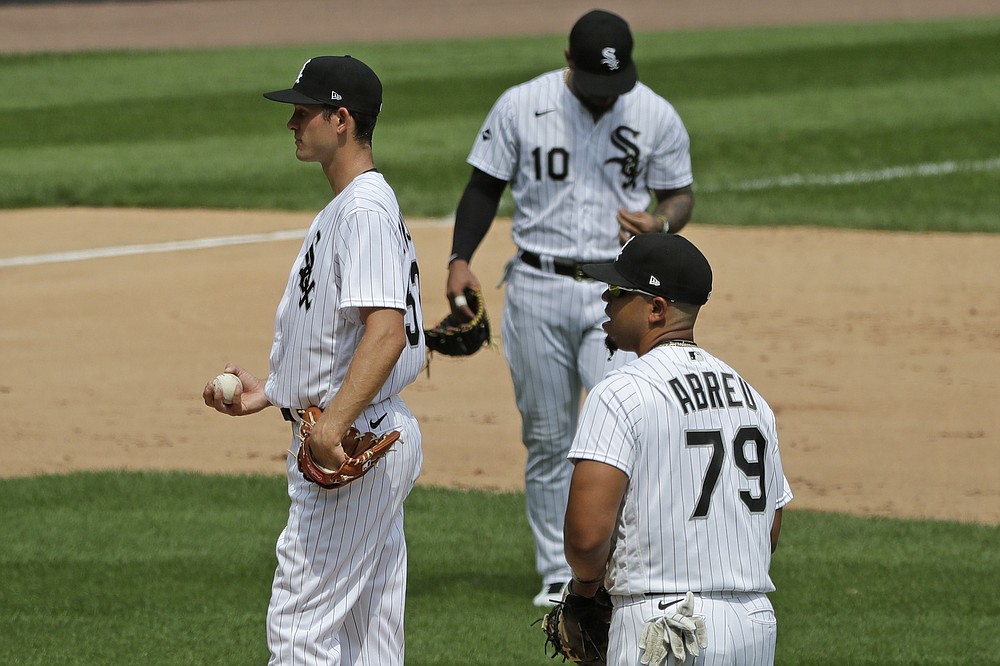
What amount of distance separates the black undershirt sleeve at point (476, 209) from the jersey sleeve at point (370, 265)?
87.3 inches

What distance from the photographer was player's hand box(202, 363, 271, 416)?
14.3 ft

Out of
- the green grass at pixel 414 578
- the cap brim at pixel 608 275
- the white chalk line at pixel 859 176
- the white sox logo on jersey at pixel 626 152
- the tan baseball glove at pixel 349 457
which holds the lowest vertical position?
the green grass at pixel 414 578

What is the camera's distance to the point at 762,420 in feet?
11.5

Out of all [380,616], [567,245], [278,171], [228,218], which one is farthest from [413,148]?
[380,616]

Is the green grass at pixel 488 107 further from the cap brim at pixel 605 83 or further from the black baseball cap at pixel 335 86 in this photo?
the black baseball cap at pixel 335 86

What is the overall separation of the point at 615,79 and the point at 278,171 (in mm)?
11816

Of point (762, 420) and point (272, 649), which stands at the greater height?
point (762, 420)

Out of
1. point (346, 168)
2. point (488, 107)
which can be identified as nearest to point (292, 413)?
point (346, 168)

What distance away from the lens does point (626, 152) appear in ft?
20.1

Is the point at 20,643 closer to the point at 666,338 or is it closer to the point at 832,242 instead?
the point at 666,338

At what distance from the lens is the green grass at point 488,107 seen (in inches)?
630

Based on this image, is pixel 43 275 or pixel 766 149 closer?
pixel 43 275

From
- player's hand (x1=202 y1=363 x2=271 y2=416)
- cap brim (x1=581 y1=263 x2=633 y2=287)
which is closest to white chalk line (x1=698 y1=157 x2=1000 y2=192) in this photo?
player's hand (x1=202 y1=363 x2=271 y2=416)

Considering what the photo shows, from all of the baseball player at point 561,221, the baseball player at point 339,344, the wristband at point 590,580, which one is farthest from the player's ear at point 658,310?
the baseball player at point 561,221
